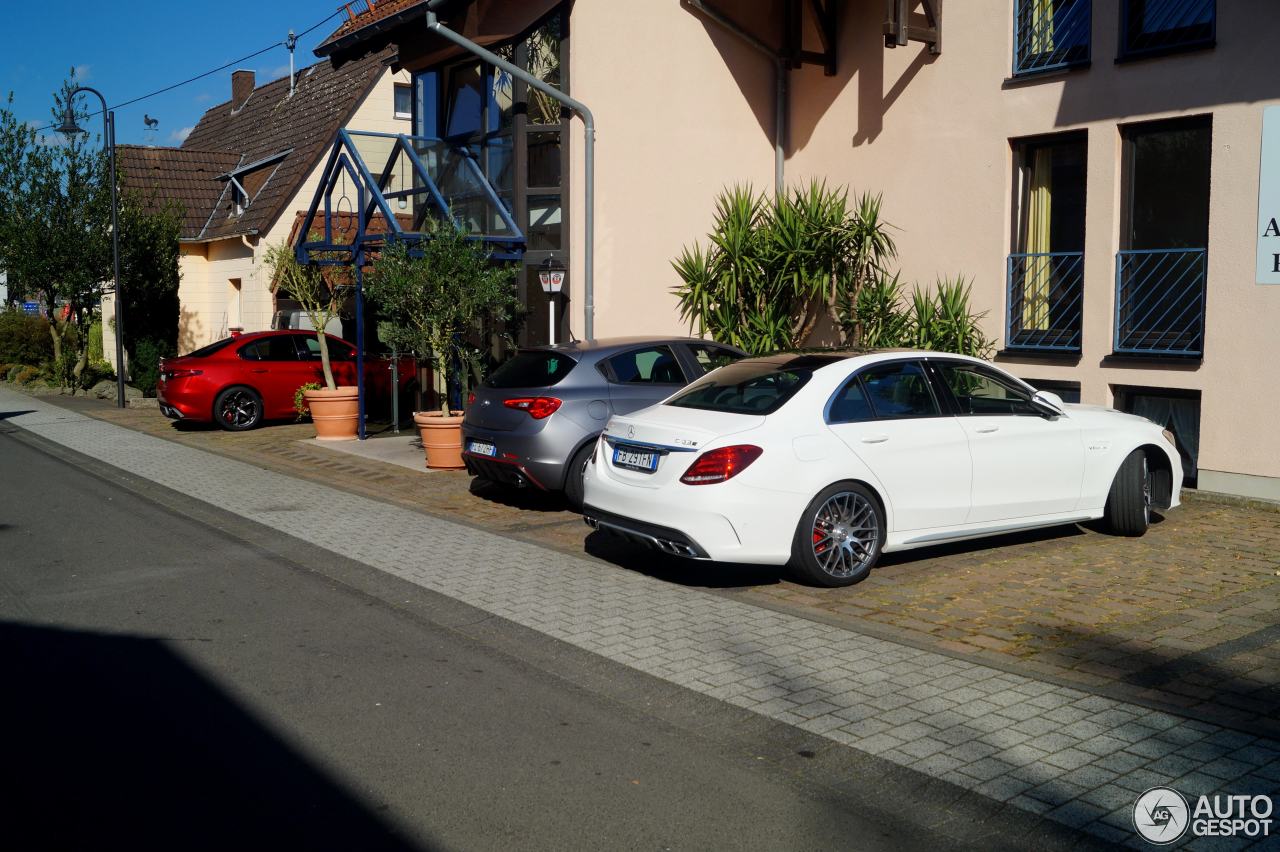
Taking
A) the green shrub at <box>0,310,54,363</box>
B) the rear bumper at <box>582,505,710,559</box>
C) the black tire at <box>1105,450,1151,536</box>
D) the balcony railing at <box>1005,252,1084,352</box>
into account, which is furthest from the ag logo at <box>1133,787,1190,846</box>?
the green shrub at <box>0,310,54,363</box>

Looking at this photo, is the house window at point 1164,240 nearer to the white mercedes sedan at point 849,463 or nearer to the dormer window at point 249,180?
the white mercedes sedan at point 849,463

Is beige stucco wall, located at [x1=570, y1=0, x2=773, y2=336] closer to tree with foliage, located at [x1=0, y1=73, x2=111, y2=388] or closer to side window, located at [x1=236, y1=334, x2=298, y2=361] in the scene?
side window, located at [x1=236, y1=334, x2=298, y2=361]

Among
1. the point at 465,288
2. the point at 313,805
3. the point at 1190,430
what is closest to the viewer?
the point at 313,805

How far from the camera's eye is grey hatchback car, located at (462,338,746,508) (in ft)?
34.0

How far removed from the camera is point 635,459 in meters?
8.02

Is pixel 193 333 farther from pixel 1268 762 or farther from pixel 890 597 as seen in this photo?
pixel 1268 762

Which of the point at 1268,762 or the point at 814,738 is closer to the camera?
the point at 1268,762

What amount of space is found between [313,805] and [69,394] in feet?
86.5

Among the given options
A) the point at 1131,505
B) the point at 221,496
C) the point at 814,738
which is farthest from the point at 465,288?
the point at 814,738

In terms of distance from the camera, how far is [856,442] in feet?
25.7

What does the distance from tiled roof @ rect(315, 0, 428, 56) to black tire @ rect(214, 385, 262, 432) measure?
Answer: 5.34 metres

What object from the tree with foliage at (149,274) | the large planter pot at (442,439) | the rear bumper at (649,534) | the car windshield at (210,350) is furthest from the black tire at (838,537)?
the tree with foliage at (149,274)

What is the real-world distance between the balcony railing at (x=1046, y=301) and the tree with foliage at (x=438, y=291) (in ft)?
19.0

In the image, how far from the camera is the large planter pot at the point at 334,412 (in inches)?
643
